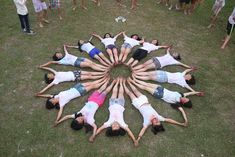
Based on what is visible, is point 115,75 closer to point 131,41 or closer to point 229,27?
point 131,41

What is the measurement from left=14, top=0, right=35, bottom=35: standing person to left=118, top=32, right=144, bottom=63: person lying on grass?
3.66m

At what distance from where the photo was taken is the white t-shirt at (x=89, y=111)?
770 cm

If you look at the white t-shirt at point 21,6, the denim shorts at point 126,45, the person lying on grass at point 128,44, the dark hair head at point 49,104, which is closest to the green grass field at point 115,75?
the dark hair head at point 49,104

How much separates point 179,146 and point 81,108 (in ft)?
9.87

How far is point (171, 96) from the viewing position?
27.5 feet

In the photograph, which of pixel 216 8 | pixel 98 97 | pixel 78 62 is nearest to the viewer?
pixel 98 97

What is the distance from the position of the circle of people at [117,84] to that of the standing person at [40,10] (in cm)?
200

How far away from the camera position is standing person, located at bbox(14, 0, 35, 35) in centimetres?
1002

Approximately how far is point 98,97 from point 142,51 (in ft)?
8.61

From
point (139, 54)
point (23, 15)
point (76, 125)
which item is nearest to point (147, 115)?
point (76, 125)

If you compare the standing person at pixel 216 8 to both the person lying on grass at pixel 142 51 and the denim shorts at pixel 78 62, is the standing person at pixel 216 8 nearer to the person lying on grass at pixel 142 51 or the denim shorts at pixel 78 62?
the person lying on grass at pixel 142 51

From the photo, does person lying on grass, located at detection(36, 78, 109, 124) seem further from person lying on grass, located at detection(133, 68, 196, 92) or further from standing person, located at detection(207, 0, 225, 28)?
standing person, located at detection(207, 0, 225, 28)

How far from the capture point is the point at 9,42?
10469 mm

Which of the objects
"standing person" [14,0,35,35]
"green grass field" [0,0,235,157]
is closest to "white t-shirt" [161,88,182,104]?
"green grass field" [0,0,235,157]
